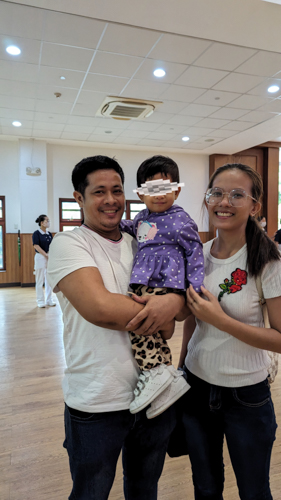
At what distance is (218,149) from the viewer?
988cm

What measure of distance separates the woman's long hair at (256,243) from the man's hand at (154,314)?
1.05 feet

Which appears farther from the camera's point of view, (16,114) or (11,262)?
(11,262)

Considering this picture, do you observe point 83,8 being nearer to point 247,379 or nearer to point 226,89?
point 226,89

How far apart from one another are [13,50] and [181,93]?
2819mm

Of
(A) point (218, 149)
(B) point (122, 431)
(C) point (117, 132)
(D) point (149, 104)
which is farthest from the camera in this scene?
(A) point (218, 149)

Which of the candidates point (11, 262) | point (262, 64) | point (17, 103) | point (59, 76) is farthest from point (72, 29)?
point (11, 262)

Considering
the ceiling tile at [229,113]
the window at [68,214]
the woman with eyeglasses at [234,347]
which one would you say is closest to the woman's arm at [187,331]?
the woman with eyeglasses at [234,347]

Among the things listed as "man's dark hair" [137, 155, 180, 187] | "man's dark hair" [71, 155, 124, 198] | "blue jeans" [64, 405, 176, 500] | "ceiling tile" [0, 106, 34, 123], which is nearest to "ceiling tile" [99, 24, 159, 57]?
"ceiling tile" [0, 106, 34, 123]

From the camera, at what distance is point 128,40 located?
4227 mm

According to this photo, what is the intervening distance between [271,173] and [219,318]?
34.7 ft

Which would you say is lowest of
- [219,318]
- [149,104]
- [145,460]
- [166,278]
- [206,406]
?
[145,460]

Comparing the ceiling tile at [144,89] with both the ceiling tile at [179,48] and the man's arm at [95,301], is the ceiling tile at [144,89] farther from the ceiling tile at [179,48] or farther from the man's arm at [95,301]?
the man's arm at [95,301]

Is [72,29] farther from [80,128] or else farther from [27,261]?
[27,261]

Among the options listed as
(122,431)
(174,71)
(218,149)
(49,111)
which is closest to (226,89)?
(174,71)
